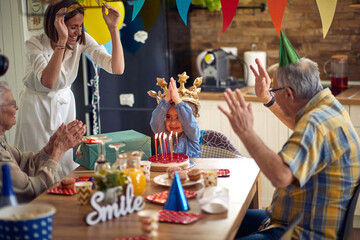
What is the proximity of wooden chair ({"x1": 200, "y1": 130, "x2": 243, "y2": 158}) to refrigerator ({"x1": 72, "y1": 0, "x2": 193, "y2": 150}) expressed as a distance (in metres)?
1.35

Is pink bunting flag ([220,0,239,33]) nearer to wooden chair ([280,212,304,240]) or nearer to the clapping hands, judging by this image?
the clapping hands

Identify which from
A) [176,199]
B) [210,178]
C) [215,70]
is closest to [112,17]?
[210,178]

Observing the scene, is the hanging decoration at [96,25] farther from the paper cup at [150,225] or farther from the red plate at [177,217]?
the paper cup at [150,225]

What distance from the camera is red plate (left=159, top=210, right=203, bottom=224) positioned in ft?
7.16

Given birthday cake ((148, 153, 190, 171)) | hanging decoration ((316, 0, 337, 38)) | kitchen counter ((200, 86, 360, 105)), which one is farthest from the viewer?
kitchen counter ((200, 86, 360, 105))

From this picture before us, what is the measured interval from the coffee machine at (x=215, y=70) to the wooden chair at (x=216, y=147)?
1.28 m

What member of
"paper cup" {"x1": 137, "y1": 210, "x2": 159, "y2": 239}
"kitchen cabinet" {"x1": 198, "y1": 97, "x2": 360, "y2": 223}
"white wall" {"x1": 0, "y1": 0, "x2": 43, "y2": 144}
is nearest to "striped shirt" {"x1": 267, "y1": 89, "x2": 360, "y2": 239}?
"paper cup" {"x1": 137, "y1": 210, "x2": 159, "y2": 239}

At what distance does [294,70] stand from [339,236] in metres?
0.73

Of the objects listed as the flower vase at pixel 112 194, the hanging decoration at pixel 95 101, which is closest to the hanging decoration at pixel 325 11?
the flower vase at pixel 112 194

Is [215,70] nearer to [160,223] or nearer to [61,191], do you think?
[61,191]

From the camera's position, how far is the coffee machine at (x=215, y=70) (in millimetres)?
4816

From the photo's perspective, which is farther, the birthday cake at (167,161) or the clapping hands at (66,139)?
the birthday cake at (167,161)

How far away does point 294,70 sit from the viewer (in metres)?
2.45

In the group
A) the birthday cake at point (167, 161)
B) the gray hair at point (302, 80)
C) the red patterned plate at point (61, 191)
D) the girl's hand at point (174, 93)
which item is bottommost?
the red patterned plate at point (61, 191)
